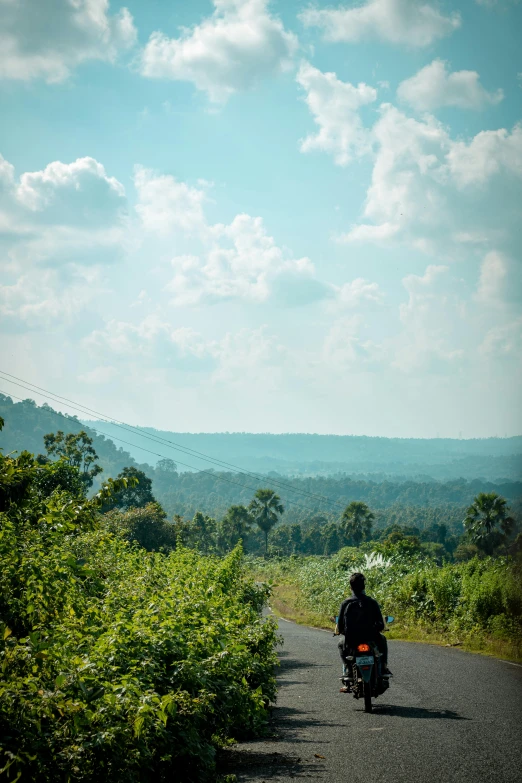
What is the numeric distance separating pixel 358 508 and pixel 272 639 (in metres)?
88.7

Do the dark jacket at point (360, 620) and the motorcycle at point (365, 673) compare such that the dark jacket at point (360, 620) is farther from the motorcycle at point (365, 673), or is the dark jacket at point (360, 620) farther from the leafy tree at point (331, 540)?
the leafy tree at point (331, 540)

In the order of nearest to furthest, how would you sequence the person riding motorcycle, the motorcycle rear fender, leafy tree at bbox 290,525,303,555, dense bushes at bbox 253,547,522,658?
the motorcycle rear fender < the person riding motorcycle < dense bushes at bbox 253,547,522,658 < leafy tree at bbox 290,525,303,555

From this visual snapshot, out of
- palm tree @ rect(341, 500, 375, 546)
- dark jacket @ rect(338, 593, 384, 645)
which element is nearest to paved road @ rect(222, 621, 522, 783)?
dark jacket @ rect(338, 593, 384, 645)

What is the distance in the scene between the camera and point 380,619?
1017 cm

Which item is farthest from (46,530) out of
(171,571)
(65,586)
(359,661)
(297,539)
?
(297,539)

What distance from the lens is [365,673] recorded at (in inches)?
377

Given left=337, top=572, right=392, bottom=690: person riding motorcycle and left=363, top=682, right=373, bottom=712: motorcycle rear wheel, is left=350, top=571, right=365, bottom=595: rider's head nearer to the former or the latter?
left=337, top=572, right=392, bottom=690: person riding motorcycle

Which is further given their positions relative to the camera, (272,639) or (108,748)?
(272,639)

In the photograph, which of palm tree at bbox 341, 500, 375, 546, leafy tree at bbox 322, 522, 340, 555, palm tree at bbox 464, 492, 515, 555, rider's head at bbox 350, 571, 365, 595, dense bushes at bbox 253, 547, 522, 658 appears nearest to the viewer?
rider's head at bbox 350, 571, 365, 595

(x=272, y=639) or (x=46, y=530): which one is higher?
(x=46, y=530)

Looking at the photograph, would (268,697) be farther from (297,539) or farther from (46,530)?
(297,539)

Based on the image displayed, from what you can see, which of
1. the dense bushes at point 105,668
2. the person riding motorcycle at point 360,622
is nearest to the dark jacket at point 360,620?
the person riding motorcycle at point 360,622

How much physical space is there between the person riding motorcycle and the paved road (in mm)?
848

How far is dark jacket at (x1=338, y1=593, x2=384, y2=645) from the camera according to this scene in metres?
10.0
